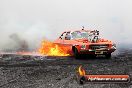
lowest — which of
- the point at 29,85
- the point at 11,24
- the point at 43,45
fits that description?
the point at 29,85

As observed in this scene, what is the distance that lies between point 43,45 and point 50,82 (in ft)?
36.4

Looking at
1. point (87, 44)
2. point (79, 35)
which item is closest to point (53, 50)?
point (79, 35)

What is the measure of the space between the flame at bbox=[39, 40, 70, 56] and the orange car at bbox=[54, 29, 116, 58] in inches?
13.9

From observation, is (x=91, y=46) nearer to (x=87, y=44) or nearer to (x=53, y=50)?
(x=87, y=44)

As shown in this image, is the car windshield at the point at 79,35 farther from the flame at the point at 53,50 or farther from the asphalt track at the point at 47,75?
the asphalt track at the point at 47,75

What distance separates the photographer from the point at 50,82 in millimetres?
11148

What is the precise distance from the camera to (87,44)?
18750mm

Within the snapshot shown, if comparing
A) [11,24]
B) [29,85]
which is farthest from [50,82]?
[11,24]

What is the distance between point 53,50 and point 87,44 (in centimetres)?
312

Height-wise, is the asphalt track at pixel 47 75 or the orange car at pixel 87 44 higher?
the orange car at pixel 87 44

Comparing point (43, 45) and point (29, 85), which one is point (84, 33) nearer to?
point (43, 45)

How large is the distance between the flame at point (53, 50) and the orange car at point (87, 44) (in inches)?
13.9

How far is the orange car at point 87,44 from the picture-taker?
61.5 feet

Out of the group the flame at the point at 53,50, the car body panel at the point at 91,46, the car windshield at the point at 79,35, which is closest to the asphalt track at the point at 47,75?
the car body panel at the point at 91,46
